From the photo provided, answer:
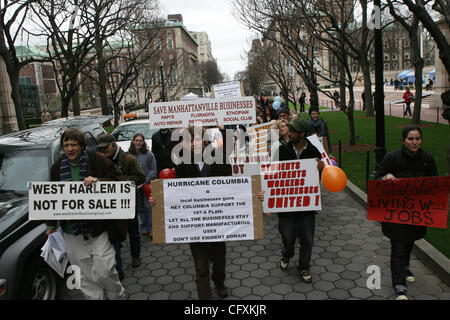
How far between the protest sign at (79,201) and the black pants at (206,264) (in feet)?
2.60

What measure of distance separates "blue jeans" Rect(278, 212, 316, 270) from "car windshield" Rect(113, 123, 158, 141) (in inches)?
290

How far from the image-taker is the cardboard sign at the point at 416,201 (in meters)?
3.97

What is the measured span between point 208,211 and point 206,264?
0.54 m

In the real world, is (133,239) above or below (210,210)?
Result: below

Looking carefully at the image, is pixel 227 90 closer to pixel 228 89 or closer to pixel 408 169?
pixel 228 89

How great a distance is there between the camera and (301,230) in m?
4.55

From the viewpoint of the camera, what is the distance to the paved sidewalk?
4.32 meters

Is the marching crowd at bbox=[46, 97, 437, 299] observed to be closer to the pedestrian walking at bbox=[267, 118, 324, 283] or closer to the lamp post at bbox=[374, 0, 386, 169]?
the pedestrian walking at bbox=[267, 118, 324, 283]

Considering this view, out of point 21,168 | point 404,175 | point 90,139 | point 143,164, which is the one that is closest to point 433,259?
point 404,175

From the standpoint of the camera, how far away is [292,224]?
455 cm

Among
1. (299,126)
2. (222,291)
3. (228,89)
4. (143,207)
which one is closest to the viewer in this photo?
(222,291)

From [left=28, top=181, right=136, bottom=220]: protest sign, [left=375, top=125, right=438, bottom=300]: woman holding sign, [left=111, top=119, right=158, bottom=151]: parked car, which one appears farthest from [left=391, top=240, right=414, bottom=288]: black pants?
[left=111, top=119, right=158, bottom=151]: parked car

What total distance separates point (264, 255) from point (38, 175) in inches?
128
